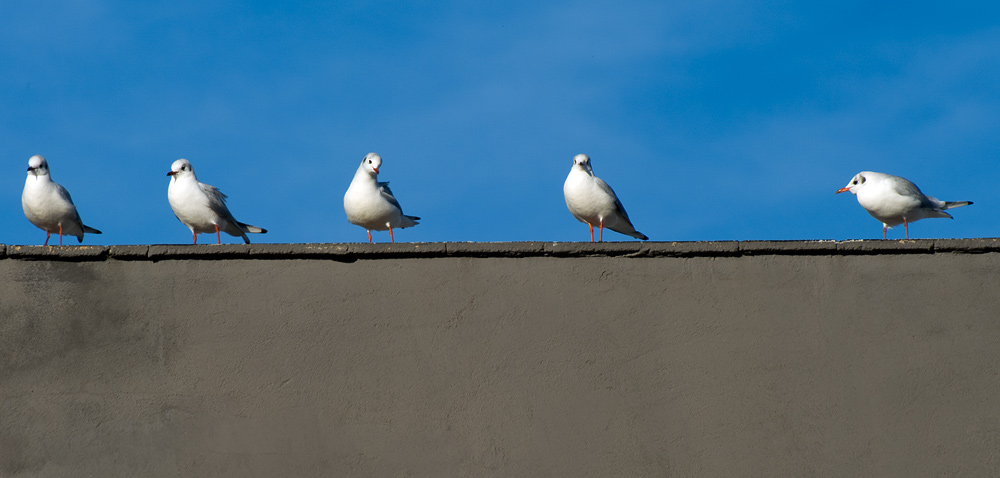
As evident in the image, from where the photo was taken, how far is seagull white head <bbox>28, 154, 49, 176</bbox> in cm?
1029

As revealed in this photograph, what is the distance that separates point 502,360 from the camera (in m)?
6.62

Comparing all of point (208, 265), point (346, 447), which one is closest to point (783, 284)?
point (346, 447)

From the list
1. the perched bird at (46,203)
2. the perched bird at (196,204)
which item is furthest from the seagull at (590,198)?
the perched bird at (46,203)

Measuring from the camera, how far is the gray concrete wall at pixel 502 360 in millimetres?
6441

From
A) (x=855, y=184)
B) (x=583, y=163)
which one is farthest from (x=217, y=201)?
(x=855, y=184)

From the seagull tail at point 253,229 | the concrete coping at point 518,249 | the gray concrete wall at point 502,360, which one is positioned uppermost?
the seagull tail at point 253,229

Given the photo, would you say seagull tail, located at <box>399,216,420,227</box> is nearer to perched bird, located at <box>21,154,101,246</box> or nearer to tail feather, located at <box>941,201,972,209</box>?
perched bird, located at <box>21,154,101,246</box>

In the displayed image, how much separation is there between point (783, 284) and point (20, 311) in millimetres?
4985

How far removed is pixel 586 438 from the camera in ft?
21.2

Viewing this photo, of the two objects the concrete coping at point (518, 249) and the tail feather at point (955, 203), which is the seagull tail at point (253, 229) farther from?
the tail feather at point (955, 203)

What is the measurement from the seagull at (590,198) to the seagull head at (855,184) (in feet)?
7.72

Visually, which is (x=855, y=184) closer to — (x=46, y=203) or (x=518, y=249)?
(x=518, y=249)

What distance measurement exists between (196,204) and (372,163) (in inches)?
72.9

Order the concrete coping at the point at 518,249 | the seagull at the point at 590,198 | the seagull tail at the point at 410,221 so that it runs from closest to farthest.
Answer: the concrete coping at the point at 518,249, the seagull at the point at 590,198, the seagull tail at the point at 410,221
